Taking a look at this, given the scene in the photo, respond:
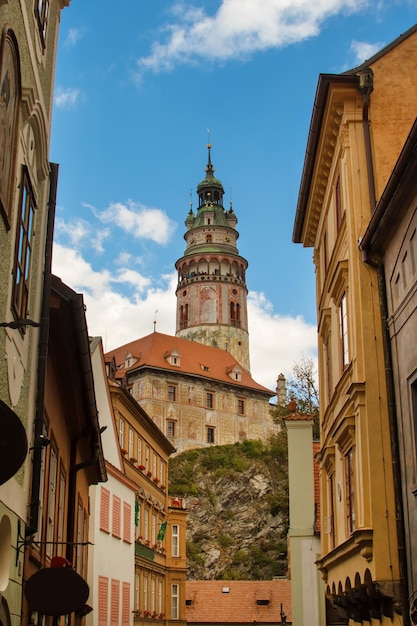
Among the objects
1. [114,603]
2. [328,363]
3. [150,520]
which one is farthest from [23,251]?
[150,520]

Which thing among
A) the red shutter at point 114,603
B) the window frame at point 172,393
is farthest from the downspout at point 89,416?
the window frame at point 172,393

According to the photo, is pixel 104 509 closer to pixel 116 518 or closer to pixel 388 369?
→ pixel 116 518

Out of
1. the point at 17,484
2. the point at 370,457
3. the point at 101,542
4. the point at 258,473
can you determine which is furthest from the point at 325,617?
the point at 258,473

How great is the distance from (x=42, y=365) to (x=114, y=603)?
18.1 m

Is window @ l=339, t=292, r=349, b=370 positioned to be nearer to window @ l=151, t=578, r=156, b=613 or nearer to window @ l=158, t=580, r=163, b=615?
window @ l=151, t=578, r=156, b=613

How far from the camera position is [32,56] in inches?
341

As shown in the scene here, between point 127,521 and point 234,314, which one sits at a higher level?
point 234,314

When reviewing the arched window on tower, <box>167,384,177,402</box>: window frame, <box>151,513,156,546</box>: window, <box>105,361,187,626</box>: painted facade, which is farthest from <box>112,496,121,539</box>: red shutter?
the arched window on tower

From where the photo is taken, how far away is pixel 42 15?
31.7ft

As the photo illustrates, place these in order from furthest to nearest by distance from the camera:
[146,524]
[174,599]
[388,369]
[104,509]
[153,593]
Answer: [174,599] → [153,593] → [146,524] → [104,509] → [388,369]

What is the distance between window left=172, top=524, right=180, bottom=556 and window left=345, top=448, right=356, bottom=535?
26.3 meters

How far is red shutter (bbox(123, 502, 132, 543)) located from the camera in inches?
1088

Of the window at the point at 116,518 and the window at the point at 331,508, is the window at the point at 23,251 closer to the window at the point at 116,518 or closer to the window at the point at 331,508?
the window at the point at 331,508

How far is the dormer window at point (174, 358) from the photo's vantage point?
81500mm
